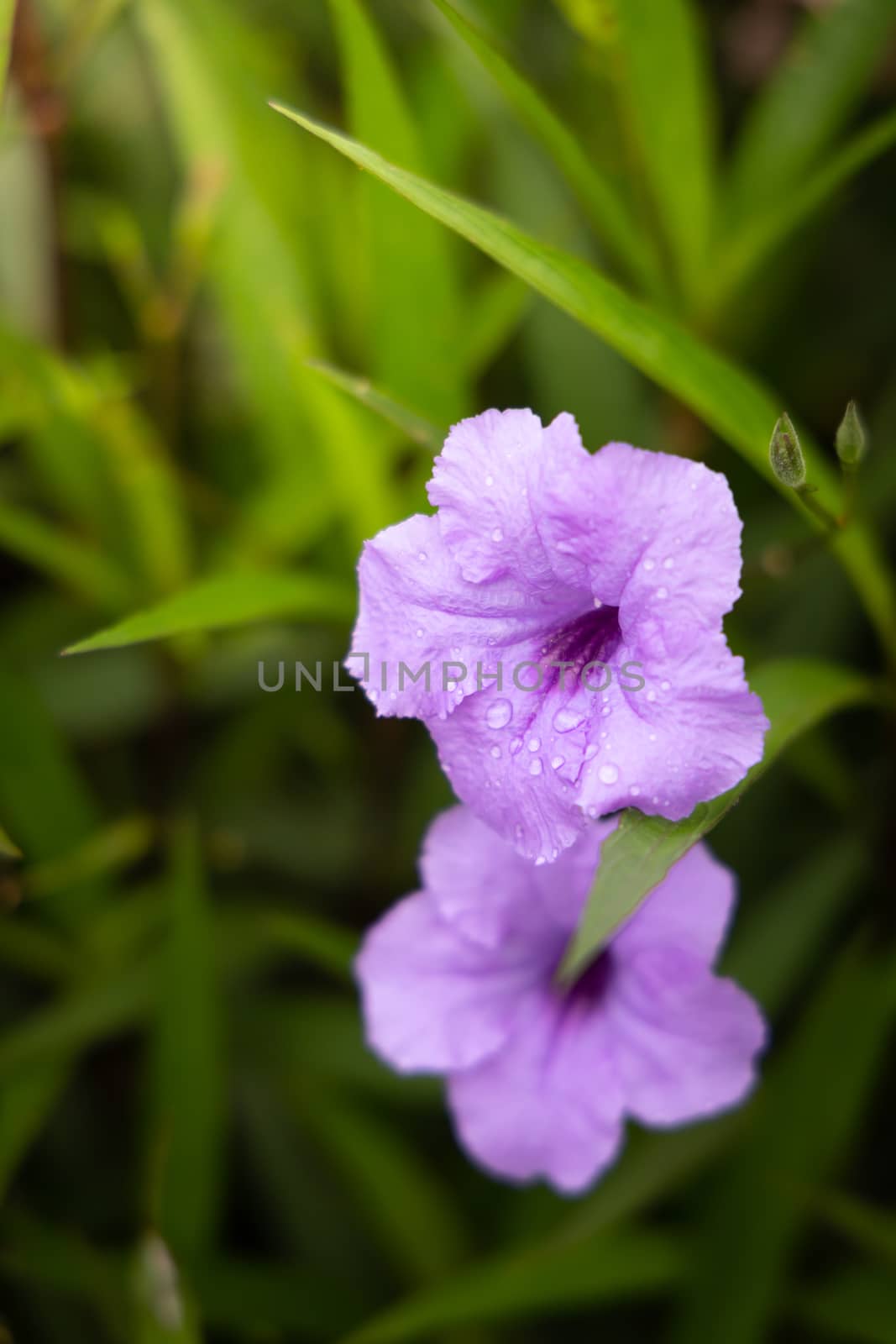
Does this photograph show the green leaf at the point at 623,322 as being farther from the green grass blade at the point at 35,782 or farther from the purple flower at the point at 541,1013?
the green grass blade at the point at 35,782

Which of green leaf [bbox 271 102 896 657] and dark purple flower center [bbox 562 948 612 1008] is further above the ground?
green leaf [bbox 271 102 896 657]

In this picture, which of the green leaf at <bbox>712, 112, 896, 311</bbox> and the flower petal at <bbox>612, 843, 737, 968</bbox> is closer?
the flower petal at <bbox>612, 843, 737, 968</bbox>

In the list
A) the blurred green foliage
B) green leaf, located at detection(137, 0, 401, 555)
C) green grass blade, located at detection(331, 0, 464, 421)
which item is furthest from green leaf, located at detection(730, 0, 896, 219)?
green leaf, located at detection(137, 0, 401, 555)

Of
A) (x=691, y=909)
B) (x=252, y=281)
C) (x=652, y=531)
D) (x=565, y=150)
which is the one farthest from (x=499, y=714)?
(x=252, y=281)

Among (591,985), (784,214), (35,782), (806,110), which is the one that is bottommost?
(35,782)

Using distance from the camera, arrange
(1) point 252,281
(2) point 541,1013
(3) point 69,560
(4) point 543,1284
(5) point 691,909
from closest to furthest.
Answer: (5) point 691,909
(2) point 541,1013
(4) point 543,1284
(3) point 69,560
(1) point 252,281

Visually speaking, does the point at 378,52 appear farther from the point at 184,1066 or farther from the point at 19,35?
the point at 184,1066

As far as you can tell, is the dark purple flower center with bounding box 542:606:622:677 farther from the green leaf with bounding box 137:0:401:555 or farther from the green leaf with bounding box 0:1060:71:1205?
the green leaf with bounding box 0:1060:71:1205

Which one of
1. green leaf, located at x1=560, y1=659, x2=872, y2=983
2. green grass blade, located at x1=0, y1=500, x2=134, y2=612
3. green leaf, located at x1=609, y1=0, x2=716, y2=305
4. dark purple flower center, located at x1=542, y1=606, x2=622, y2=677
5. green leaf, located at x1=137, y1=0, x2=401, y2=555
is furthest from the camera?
green leaf, located at x1=137, y1=0, x2=401, y2=555

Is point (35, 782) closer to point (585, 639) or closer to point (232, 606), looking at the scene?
point (232, 606)
